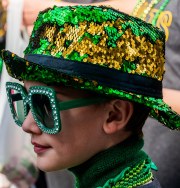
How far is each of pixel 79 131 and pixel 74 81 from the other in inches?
6.7

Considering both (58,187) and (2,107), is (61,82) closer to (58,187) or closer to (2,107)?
(2,107)

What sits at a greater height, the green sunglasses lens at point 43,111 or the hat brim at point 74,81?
the hat brim at point 74,81

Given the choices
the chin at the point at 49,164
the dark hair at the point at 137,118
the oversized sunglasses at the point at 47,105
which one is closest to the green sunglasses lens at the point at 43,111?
the oversized sunglasses at the point at 47,105

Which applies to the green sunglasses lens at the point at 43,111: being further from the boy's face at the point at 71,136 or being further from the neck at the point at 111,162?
the neck at the point at 111,162

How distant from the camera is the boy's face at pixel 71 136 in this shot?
172cm

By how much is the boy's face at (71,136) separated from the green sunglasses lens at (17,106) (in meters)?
0.14

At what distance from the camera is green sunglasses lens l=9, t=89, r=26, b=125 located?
191cm

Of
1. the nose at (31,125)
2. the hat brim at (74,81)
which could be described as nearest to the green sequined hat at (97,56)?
the hat brim at (74,81)

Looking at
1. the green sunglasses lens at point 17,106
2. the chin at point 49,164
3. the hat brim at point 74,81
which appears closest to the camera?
the hat brim at point 74,81

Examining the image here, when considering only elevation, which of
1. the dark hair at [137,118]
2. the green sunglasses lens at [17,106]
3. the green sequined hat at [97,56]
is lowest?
the green sunglasses lens at [17,106]

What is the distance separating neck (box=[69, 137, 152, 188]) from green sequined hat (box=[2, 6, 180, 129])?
142mm

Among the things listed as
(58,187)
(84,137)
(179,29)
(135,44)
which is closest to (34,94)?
(84,137)

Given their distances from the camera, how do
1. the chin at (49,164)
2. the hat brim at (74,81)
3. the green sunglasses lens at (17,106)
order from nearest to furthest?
the hat brim at (74,81) → the chin at (49,164) → the green sunglasses lens at (17,106)

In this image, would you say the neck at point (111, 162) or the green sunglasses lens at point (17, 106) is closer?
the neck at point (111, 162)
